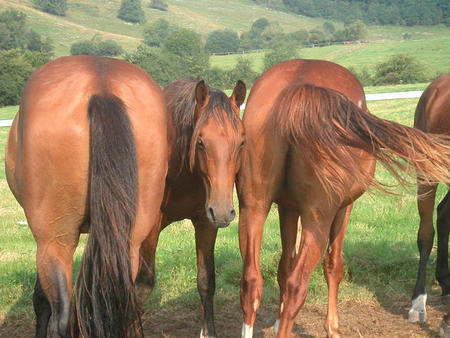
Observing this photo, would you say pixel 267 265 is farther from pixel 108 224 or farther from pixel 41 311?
pixel 108 224

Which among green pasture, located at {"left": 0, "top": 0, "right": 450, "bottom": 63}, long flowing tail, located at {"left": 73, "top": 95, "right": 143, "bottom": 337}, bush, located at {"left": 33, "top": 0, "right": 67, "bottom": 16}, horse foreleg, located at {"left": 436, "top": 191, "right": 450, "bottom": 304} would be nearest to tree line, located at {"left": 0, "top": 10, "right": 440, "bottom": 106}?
green pasture, located at {"left": 0, "top": 0, "right": 450, "bottom": 63}

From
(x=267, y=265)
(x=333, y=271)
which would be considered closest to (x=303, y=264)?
(x=333, y=271)

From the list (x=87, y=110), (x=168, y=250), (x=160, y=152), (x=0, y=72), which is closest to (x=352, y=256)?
(x=168, y=250)

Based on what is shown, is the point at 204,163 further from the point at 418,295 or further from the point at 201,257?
the point at 418,295

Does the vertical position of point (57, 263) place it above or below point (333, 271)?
above

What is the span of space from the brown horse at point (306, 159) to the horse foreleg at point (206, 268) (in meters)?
0.78

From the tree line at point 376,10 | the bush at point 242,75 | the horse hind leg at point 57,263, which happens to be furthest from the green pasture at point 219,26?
the horse hind leg at point 57,263

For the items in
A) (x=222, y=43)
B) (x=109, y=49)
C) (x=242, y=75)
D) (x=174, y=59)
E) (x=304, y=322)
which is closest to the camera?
(x=304, y=322)

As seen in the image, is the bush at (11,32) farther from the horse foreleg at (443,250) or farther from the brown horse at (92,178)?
the brown horse at (92,178)

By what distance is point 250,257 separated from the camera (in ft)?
13.3

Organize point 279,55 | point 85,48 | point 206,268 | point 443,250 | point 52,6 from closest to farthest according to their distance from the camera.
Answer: point 206,268
point 443,250
point 279,55
point 85,48
point 52,6

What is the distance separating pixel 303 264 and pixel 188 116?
1358 millimetres

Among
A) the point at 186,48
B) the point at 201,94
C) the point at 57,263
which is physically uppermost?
the point at 201,94

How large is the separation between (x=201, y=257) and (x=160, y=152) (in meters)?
1.56
